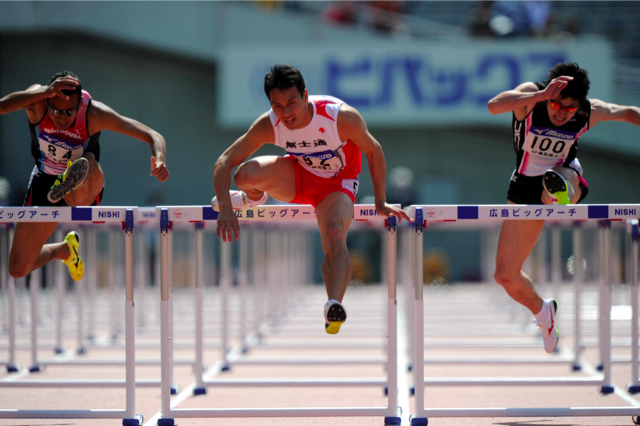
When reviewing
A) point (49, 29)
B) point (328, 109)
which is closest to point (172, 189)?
point (49, 29)

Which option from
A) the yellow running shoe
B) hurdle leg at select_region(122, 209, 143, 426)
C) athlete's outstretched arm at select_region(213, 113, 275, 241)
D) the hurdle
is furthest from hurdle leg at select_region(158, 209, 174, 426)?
the hurdle

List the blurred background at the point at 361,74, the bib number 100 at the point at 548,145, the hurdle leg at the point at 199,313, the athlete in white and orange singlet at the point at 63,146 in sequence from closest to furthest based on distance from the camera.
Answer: the athlete in white and orange singlet at the point at 63,146, the bib number 100 at the point at 548,145, the hurdle leg at the point at 199,313, the blurred background at the point at 361,74

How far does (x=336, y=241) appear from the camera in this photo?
13.8ft

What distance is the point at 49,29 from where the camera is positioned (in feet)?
58.3

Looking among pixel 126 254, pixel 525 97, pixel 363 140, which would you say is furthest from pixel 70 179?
pixel 525 97

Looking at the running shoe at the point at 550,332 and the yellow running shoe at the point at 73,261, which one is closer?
the running shoe at the point at 550,332

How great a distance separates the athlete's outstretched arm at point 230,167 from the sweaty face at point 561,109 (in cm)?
184

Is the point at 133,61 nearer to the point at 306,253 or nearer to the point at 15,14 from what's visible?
→ the point at 15,14

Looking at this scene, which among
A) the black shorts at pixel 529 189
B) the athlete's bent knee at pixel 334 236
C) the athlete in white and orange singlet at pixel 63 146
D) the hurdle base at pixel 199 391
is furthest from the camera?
the hurdle base at pixel 199 391

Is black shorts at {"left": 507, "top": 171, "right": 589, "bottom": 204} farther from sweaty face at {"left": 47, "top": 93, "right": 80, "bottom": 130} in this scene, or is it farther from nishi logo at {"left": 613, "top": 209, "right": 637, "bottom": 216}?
sweaty face at {"left": 47, "top": 93, "right": 80, "bottom": 130}

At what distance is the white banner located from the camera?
52.2ft

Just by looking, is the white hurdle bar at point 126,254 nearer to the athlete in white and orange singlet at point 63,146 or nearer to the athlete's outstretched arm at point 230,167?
the athlete in white and orange singlet at point 63,146

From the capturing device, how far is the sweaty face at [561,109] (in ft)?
14.7

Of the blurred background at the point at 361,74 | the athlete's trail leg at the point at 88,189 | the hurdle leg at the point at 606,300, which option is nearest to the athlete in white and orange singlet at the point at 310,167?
the athlete's trail leg at the point at 88,189
